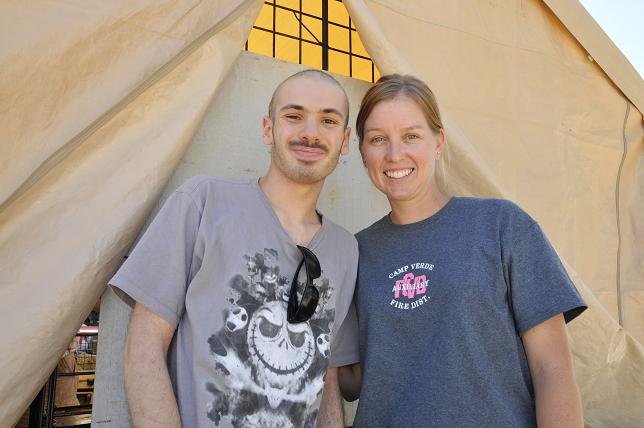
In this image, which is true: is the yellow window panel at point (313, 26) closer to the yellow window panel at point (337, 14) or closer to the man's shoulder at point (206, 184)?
the yellow window panel at point (337, 14)

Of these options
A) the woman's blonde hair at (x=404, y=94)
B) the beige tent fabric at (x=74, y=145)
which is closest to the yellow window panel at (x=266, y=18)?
the beige tent fabric at (x=74, y=145)

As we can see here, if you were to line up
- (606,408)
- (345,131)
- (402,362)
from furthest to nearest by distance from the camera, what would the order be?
(606,408), (345,131), (402,362)

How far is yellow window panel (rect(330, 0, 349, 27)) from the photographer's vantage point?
321 cm

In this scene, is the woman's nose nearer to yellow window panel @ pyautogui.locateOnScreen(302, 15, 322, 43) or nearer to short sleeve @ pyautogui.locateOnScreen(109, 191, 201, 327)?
short sleeve @ pyautogui.locateOnScreen(109, 191, 201, 327)

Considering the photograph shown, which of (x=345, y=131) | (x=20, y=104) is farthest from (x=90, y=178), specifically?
(x=345, y=131)

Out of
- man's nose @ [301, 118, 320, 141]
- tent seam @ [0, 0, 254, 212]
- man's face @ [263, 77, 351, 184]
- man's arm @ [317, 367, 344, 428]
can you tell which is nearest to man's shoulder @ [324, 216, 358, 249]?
man's face @ [263, 77, 351, 184]

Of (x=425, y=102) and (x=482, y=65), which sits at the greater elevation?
(x=482, y=65)

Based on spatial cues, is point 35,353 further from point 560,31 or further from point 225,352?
point 560,31

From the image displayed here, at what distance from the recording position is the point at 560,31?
2.54 metres

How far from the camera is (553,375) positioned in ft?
3.95

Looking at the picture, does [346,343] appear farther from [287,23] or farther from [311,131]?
[287,23]

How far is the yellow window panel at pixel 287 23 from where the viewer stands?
127 inches

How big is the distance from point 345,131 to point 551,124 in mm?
1365

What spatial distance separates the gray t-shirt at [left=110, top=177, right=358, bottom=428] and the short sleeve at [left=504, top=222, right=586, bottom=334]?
0.52 metres
